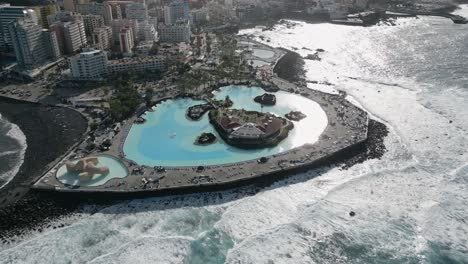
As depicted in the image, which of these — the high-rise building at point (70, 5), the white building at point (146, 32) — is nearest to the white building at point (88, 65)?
the white building at point (146, 32)

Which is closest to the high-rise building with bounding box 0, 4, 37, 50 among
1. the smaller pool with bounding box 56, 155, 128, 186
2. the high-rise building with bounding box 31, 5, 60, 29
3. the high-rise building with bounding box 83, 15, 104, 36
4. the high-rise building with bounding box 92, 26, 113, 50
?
the high-rise building with bounding box 31, 5, 60, 29

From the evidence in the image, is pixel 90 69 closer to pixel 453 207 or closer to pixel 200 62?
pixel 200 62

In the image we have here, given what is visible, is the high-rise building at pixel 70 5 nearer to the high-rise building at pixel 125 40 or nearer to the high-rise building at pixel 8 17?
the high-rise building at pixel 8 17

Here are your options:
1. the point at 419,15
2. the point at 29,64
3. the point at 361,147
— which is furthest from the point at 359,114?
the point at 419,15

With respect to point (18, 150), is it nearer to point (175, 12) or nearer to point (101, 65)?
point (101, 65)

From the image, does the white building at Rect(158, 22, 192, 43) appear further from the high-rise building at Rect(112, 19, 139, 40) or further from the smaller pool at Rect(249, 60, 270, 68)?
the smaller pool at Rect(249, 60, 270, 68)

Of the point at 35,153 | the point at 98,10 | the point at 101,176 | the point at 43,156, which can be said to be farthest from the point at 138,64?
the point at 98,10
